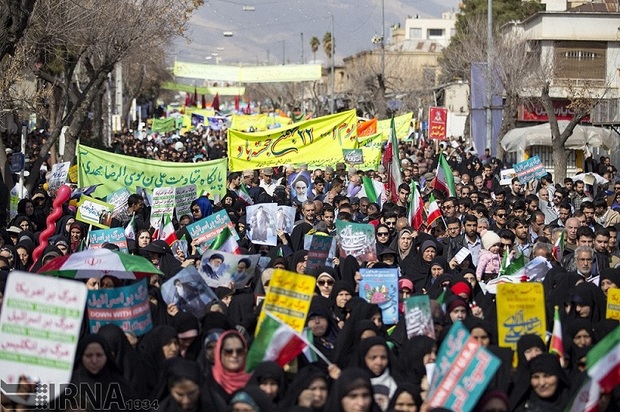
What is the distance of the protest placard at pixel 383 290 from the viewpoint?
10.6 m

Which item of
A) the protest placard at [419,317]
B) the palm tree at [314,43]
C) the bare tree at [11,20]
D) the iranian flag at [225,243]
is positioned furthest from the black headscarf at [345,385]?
the palm tree at [314,43]

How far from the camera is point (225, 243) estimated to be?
13.3 m

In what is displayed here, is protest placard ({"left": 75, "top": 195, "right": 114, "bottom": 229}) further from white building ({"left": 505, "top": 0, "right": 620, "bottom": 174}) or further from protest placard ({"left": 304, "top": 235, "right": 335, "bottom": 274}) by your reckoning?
white building ({"left": 505, "top": 0, "right": 620, "bottom": 174})

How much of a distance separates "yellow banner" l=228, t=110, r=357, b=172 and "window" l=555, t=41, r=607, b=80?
19.2 meters

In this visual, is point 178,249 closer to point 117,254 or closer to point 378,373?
point 117,254

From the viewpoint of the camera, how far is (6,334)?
23.2 feet

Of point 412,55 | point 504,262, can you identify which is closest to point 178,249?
point 504,262

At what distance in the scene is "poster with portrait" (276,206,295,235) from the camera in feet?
49.4

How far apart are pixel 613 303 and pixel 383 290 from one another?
183cm

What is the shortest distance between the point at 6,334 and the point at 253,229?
7770mm

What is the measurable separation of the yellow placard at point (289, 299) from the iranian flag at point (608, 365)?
2.01 metres

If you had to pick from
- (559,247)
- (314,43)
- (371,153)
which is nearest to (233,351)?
(559,247)

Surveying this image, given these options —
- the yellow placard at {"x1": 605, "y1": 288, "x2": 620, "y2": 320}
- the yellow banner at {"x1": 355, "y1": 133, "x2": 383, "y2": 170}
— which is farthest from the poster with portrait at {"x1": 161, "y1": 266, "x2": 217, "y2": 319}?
the yellow banner at {"x1": 355, "y1": 133, "x2": 383, "y2": 170}

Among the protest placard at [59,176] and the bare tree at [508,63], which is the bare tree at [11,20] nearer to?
the protest placard at [59,176]
